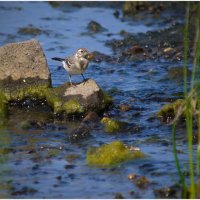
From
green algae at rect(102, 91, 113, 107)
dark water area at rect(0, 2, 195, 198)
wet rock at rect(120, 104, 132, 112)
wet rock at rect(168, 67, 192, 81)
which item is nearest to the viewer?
dark water area at rect(0, 2, 195, 198)

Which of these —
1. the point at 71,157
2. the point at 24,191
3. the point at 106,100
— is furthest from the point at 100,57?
the point at 24,191

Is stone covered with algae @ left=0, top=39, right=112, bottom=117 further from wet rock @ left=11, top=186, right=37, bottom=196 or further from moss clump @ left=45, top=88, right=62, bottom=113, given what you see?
wet rock @ left=11, top=186, right=37, bottom=196

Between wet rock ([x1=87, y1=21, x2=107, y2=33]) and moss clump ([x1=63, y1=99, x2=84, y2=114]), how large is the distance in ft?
21.2

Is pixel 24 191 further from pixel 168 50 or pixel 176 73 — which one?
pixel 168 50

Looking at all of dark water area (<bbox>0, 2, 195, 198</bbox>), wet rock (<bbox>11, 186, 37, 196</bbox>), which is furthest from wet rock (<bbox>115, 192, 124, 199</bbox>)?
wet rock (<bbox>11, 186, 37, 196</bbox>)

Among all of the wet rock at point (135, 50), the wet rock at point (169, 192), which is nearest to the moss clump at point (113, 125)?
the wet rock at point (169, 192)

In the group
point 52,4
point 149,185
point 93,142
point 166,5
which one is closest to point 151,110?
point 93,142

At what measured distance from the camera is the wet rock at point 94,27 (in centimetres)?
1805

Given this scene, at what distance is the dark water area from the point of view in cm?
874

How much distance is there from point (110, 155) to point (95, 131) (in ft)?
5.05

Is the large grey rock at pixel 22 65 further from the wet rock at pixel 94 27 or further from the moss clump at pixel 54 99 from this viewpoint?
the wet rock at pixel 94 27

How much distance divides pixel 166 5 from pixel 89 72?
5.37 m

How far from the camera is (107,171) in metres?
9.23

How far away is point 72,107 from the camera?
1171 cm
